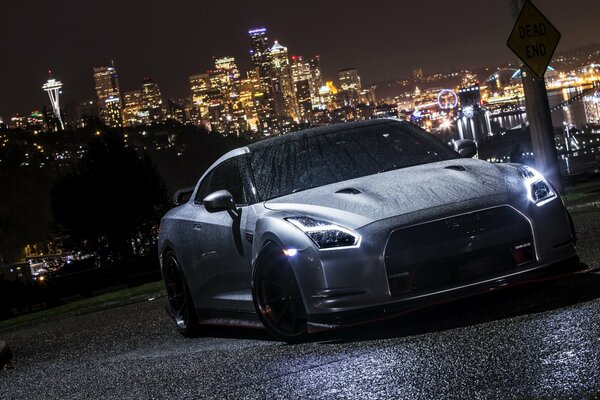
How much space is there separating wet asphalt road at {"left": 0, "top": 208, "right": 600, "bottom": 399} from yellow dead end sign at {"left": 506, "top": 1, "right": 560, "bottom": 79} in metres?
5.91

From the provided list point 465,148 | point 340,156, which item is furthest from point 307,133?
point 465,148

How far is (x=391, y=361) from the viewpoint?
529 cm

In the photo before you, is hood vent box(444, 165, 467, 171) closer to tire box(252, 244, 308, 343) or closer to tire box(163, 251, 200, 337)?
tire box(252, 244, 308, 343)

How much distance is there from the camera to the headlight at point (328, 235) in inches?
235

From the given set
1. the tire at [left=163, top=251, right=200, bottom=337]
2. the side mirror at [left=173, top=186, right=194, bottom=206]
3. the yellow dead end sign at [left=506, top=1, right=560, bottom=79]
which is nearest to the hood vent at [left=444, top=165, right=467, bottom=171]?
the tire at [left=163, top=251, right=200, bottom=337]

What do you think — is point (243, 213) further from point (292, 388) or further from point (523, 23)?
point (523, 23)

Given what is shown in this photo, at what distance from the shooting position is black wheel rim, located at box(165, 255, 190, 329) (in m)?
8.41

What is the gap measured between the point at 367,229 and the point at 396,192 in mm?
499

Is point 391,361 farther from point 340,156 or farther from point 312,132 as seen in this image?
point 312,132

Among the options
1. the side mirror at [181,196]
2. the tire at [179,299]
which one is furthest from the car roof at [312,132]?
the side mirror at [181,196]

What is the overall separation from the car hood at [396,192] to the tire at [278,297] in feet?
1.21

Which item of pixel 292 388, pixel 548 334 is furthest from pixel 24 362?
pixel 548 334

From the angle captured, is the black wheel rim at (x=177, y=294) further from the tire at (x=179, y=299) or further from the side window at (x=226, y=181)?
the side window at (x=226, y=181)

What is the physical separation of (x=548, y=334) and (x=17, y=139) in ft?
604
